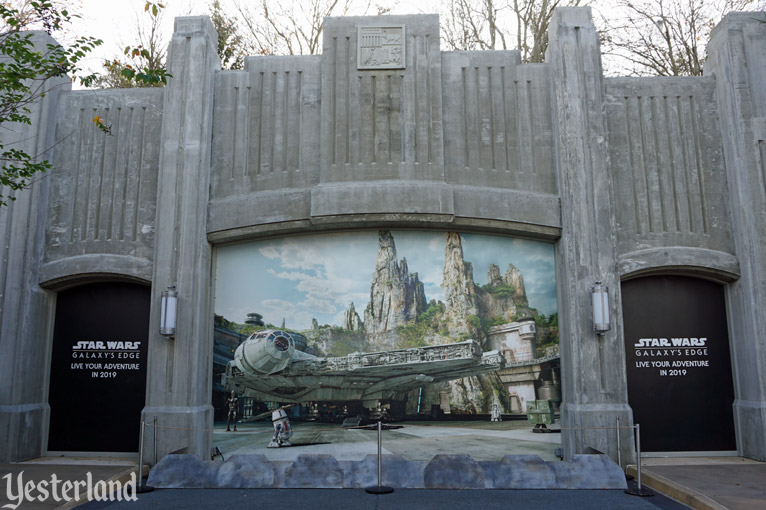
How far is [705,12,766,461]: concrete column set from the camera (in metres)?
→ 10.9

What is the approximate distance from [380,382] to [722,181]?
312 inches

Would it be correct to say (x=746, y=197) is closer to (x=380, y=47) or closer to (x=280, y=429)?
(x=380, y=47)

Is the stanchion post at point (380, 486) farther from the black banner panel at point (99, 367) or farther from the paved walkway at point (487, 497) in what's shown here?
the black banner panel at point (99, 367)

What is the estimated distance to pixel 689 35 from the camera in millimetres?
19734

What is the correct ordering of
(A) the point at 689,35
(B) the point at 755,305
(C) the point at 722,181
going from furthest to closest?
(A) the point at 689,35 < (C) the point at 722,181 < (B) the point at 755,305

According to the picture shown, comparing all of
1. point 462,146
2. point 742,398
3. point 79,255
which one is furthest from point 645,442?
point 79,255

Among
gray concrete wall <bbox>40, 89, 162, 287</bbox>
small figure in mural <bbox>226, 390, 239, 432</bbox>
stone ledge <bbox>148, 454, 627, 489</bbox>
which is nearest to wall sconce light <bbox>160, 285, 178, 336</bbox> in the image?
gray concrete wall <bbox>40, 89, 162, 287</bbox>

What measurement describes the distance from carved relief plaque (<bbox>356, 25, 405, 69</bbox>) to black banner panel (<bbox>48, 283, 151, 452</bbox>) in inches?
255

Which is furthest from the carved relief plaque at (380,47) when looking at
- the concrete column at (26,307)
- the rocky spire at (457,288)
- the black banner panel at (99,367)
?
the black banner panel at (99,367)

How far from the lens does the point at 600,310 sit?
34.7ft

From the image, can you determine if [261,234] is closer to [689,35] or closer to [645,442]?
[645,442]

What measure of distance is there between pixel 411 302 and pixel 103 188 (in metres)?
6.75

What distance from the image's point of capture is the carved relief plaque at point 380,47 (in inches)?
467

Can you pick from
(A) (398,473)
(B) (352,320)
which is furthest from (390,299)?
(A) (398,473)
